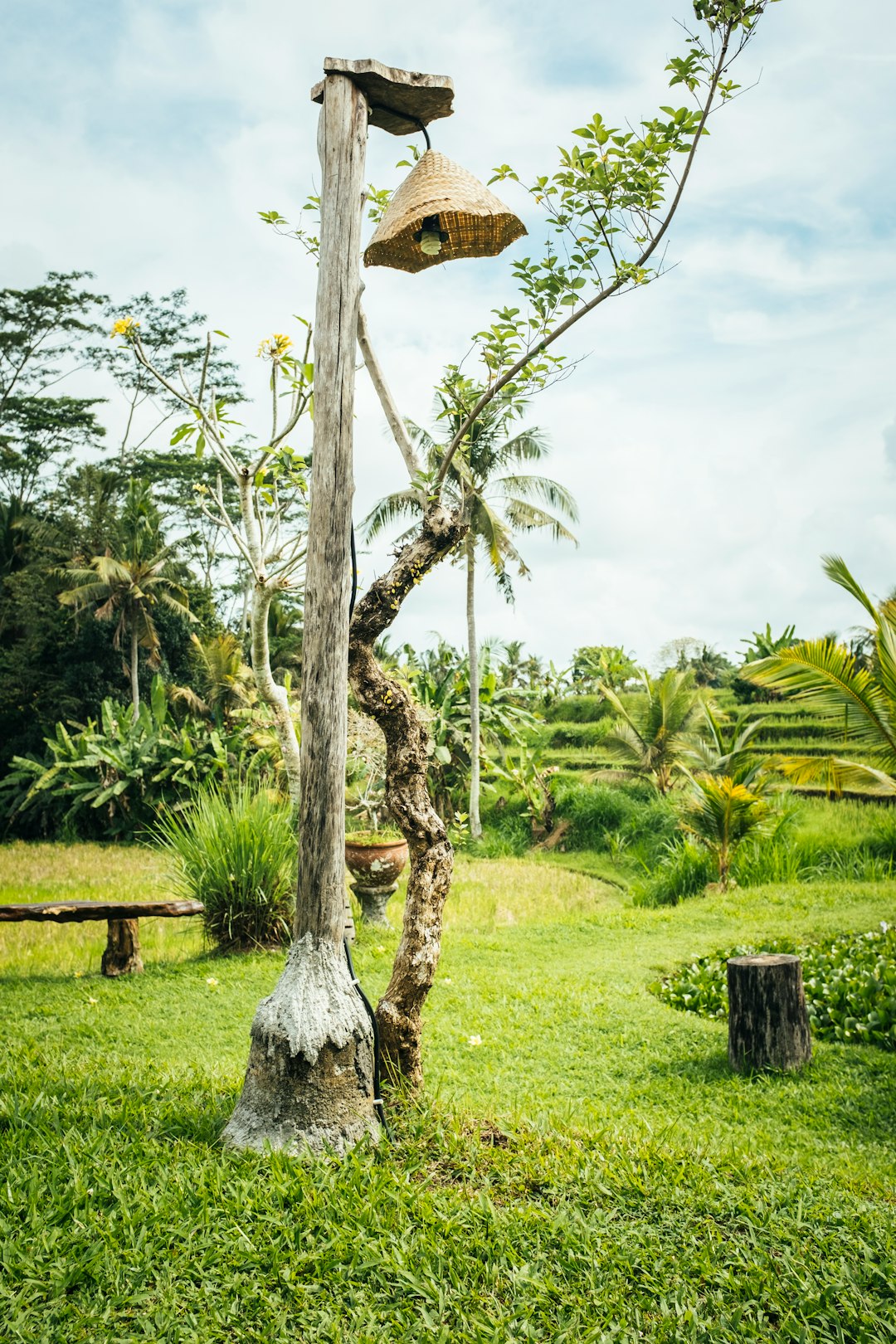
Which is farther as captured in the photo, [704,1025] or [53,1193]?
[704,1025]

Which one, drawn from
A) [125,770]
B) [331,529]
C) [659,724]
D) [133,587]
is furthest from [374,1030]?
[133,587]

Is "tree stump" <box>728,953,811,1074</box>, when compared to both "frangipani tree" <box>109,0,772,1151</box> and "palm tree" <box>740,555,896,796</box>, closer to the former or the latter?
"frangipani tree" <box>109,0,772,1151</box>

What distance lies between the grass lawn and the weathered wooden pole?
0.20 meters

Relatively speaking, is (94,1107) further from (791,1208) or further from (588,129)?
(588,129)

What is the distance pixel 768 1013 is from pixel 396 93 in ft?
15.6

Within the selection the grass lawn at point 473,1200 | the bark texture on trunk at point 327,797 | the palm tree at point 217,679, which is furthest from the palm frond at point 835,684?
the palm tree at point 217,679

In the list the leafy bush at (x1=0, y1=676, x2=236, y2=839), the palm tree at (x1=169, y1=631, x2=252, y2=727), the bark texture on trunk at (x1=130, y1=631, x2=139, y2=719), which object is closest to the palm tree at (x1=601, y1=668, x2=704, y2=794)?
the leafy bush at (x1=0, y1=676, x2=236, y2=839)

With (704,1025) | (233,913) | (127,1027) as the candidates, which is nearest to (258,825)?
(233,913)

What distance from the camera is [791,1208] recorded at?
3.01 m

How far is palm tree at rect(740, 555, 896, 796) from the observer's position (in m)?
8.35

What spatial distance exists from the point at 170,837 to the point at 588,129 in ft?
20.5

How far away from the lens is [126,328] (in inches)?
259

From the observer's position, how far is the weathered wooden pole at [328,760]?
10.9 ft

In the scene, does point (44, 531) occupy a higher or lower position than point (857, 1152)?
higher
